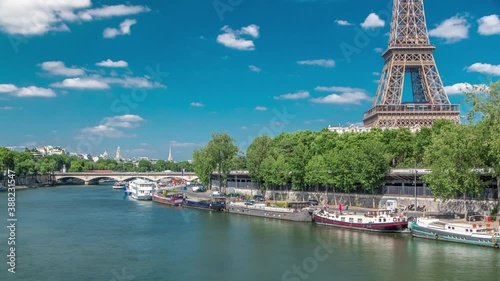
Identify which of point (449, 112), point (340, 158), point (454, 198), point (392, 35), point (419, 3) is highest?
point (419, 3)

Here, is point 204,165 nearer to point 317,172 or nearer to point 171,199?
point 171,199

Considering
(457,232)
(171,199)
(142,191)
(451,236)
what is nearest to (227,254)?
(451,236)

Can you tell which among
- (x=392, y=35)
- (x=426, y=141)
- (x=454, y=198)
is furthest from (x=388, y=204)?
(x=392, y=35)

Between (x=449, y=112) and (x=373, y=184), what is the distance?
4637cm

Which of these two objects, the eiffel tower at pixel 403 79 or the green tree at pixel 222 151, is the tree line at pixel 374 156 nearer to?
the green tree at pixel 222 151

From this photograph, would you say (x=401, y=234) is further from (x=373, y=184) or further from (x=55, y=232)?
(x=55, y=232)

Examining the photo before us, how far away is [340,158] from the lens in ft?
214

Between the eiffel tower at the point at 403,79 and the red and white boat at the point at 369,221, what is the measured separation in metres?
50.2

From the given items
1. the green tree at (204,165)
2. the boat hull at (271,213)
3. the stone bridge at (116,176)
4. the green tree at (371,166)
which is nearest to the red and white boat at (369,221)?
the boat hull at (271,213)

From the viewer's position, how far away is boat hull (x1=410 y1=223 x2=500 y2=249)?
41.5m

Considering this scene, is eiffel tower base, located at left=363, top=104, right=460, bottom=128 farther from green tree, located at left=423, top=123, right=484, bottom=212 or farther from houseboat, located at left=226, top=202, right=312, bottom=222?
green tree, located at left=423, top=123, right=484, bottom=212

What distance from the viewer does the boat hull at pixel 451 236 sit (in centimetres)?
4147

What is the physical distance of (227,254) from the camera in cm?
4084

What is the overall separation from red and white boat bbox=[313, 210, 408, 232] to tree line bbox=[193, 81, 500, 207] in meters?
5.14
